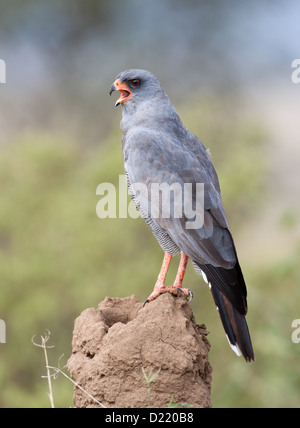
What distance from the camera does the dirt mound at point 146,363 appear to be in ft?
14.2

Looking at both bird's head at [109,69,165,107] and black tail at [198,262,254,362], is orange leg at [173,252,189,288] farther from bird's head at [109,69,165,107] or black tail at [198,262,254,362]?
bird's head at [109,69,165,107]

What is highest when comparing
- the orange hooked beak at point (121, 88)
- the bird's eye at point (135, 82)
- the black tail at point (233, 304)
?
the bird's eye at point (135, 82)

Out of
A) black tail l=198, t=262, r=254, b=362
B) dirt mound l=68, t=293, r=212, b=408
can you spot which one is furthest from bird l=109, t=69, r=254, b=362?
dirt mound l=68, t=293, r=212, b=408

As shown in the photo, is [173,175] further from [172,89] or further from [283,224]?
[172,89]

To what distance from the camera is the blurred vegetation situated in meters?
11.5

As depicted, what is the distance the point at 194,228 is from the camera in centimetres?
477

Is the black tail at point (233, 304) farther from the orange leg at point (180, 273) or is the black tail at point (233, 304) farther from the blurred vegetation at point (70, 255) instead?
the blurred vegetation at point (70, 255)

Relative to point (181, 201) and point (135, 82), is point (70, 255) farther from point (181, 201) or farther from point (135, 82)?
point (181, 201)

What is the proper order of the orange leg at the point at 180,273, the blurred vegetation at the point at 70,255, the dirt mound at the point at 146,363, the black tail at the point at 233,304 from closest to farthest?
the dirt mound at the point at 146,363 < the black tail at the point at 233,304 < the orange leg at the point at 180,273 < the blurred vegetation at the point at 70,255

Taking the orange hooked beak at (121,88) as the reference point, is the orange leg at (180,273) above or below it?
below

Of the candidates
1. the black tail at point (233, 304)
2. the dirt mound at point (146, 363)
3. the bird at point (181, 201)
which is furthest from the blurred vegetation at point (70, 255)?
the dirt mound at point (146, 363)

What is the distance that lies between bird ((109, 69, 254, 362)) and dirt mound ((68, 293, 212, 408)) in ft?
0.92
